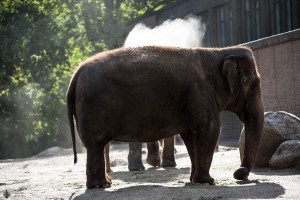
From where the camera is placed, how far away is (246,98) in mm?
7941

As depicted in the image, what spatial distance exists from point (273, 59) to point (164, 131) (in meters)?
7.92

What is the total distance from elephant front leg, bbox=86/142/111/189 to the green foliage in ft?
59.3

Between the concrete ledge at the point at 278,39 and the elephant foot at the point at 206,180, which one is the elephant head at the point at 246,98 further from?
the concrete ledge at the point at 278,39

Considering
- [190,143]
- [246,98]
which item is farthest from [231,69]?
[190,143]

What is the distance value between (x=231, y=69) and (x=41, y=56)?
19.7 m

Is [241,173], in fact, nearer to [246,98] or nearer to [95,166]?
[246,98]

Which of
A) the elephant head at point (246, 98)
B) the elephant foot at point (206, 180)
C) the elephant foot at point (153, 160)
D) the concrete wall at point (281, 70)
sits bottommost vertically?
the elephant foot at point (206, 180)

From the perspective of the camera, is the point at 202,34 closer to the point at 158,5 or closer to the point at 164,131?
the point at 158,5

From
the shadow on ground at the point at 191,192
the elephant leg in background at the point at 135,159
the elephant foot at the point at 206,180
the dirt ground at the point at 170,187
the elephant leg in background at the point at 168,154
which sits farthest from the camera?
the elephant leg in background at the point at 168,154

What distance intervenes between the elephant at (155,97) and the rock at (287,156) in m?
1.35

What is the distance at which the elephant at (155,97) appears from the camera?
276 inches

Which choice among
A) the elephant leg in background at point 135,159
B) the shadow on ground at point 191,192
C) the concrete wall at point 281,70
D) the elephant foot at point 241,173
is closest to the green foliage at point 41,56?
the concrete wall at point 281,70

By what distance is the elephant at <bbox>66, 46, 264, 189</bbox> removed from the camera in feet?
23.0

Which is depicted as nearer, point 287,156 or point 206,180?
point 206,180
